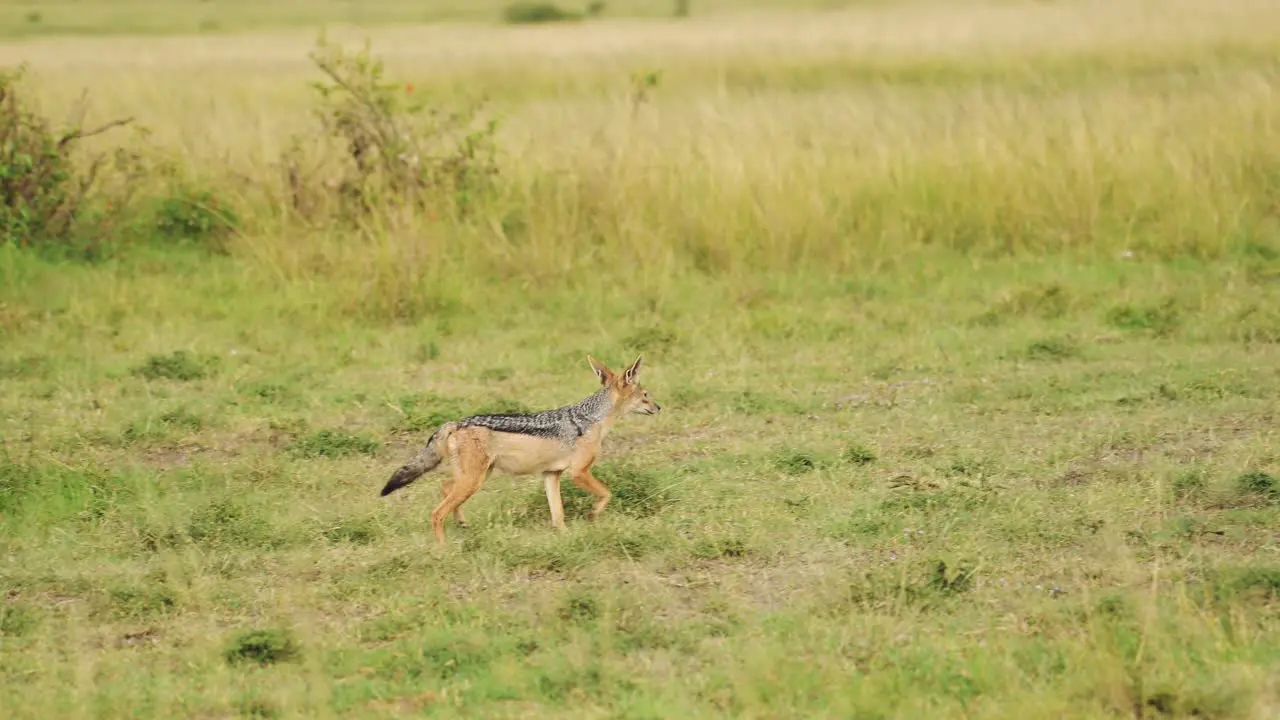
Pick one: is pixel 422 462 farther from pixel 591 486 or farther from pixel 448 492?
pixel 591 486

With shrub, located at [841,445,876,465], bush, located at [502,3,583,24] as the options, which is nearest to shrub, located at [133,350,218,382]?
shrub, located at [841,445,876,465]

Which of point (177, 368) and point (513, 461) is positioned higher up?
point (513, 461)

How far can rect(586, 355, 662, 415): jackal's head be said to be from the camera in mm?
6738

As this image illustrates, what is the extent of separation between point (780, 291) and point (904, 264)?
123 cm

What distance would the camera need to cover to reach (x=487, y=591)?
5719mm

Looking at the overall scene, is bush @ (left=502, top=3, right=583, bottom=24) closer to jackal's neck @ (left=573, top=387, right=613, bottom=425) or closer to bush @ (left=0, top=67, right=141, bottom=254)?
bush @ (left=0, top=67, right=141, bottom=254)

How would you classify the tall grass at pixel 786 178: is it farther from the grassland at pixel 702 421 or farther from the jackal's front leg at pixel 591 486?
the jackal's front leg at pixel 591 486

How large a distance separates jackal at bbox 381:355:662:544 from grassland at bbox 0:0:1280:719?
0.16m

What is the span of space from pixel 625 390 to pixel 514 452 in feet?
2.31

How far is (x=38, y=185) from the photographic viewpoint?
1198 cm

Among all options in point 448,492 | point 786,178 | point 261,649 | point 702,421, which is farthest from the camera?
point 786,178

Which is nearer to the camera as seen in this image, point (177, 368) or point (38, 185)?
point (177, 368)

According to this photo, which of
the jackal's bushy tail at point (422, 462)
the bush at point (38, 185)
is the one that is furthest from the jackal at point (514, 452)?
the bush at point (38, 185)

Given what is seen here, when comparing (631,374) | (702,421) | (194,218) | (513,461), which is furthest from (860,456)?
(194,218)
